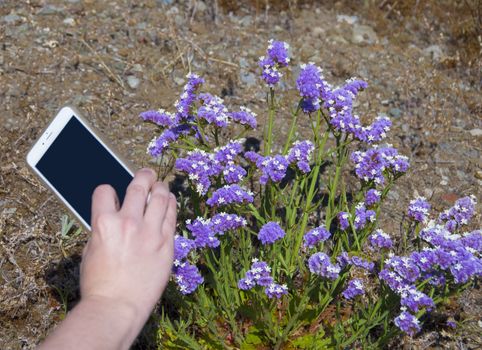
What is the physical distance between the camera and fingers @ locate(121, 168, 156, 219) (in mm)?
2166

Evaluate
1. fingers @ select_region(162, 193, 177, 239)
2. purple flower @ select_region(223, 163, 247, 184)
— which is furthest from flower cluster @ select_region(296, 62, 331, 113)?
fingers @ select_region(162, 193, 177, 239)

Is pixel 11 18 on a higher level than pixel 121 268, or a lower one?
lower

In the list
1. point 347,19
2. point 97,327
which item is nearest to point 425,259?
point 97,327

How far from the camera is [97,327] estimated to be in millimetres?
1999

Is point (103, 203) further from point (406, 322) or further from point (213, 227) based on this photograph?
point (406, 322)

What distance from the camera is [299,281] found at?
3.90 metres

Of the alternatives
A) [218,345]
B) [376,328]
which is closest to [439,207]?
[376,328]

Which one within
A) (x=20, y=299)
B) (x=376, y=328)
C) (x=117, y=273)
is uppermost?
(x=117, y=273)

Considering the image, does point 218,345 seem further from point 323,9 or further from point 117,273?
point 323,9

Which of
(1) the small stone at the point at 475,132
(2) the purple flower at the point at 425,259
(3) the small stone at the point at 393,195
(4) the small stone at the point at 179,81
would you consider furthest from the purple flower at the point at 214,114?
(1) the small stone at the point at 475,132

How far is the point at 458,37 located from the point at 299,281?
11.0 ft

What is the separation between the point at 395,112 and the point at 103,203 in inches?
146

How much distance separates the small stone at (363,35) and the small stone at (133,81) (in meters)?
1.90

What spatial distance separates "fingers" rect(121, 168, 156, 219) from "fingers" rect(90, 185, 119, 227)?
36 millimetres
